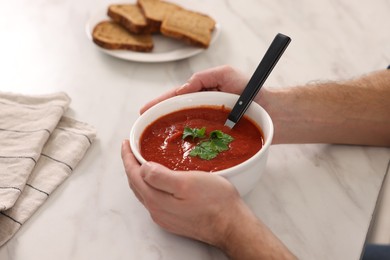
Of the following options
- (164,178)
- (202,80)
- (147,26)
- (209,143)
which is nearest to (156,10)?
(147,26)

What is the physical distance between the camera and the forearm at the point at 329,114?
1.35 meters

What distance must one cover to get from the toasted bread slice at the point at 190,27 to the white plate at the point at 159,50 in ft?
0.09

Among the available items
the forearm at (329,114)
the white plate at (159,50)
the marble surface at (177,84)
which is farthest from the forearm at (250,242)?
the white plate at (159,50)

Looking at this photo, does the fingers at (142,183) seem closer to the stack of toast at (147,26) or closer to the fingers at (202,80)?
the fingers at (202,80)

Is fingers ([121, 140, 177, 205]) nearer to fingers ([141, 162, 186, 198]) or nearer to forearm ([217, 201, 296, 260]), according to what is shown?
fingers ([141, 162, 186, 198])

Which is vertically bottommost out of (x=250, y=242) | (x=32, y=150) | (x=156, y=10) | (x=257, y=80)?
(x=32, y=150)

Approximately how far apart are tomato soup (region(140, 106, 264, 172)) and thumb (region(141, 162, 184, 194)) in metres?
0.07

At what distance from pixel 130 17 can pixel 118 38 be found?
10cm

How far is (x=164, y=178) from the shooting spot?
1.03m

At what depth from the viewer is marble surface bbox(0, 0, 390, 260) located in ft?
3.72

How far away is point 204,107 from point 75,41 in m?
0.73

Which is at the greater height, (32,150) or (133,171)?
(133,171)

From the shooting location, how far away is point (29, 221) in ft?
3.86

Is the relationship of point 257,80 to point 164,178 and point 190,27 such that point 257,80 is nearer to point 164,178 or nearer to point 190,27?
point 164,178
